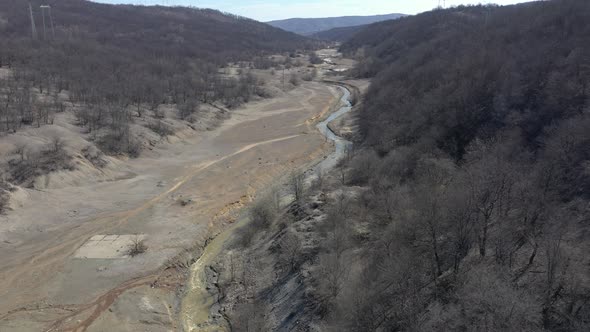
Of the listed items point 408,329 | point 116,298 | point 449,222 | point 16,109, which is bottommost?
point 116,298

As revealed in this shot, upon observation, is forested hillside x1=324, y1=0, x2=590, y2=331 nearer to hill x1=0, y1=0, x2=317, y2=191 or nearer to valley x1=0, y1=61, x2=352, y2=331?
valley x1=0, y1=61, x2=352, y2=331

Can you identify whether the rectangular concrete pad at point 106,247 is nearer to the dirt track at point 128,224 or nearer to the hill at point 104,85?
the dirt track at point 128,224

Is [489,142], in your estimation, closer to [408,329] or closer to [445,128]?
[445,128]

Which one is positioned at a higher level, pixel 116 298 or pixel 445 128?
pixel 445 128

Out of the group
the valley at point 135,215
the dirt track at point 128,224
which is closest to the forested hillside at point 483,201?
the dirt track at point 128,224

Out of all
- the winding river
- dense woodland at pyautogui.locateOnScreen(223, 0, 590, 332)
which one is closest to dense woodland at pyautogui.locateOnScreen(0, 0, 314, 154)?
the winding river

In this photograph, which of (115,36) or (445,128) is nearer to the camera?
(445,128)

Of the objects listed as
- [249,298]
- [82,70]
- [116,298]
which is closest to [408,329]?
[249,298]
